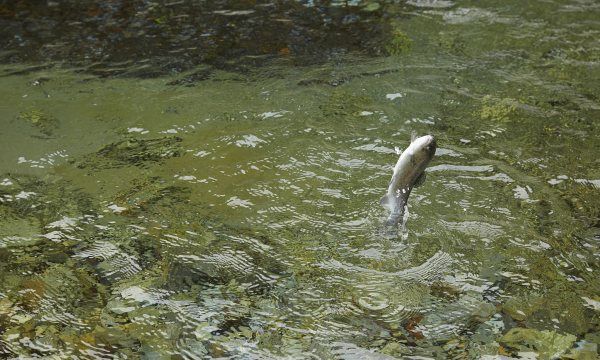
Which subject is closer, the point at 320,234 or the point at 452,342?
the point at 452,342

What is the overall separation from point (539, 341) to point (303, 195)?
2.13 meters

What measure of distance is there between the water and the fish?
0.35 meters

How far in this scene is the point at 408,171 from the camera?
442cm

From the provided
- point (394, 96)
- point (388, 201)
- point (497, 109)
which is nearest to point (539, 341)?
point (388, 201)

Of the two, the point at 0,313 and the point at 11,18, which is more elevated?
the point at 11,18

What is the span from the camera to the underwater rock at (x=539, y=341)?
3.82m

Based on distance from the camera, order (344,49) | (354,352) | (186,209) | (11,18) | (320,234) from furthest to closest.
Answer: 1. (11,18)
2. (344,49)
3. (186,209)
4. (320,234)
5. (354,352)

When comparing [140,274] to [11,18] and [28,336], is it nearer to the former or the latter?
[28,336]

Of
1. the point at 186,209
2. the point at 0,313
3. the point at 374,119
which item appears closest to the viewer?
the point at 0,313

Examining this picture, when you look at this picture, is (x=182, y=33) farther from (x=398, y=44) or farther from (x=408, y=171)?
(x=408, y=171)

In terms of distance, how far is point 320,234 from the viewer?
190 inches

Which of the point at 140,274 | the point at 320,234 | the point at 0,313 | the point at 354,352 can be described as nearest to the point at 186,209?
the point at 140,274

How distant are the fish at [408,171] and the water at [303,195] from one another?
348 millimetres

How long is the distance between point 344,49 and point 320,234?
3578 mm
